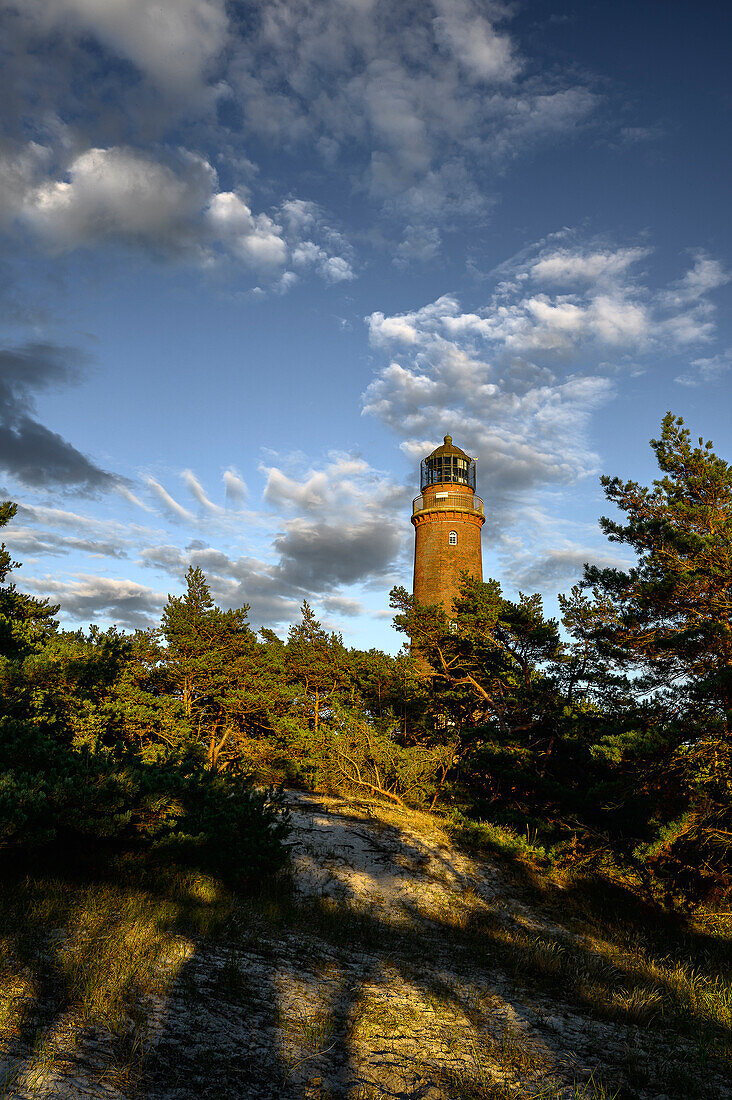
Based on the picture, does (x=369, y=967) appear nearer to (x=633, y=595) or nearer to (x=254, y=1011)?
(x=254, y=1011)

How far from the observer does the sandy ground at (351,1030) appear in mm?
4613

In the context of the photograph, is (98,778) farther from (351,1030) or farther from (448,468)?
(448,468)

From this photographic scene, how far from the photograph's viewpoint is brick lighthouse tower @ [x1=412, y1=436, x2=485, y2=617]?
33.6 metres

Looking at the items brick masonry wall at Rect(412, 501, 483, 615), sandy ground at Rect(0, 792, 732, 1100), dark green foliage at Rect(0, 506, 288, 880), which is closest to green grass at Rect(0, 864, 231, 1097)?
sandy ground at Rect(0, 792, 732, 1100)

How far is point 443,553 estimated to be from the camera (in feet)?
112

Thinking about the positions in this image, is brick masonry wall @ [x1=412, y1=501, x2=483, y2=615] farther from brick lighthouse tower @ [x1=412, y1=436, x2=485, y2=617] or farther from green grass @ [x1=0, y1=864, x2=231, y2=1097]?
green grass @ [x1=0, y1=864, x2=231, y2=1097]

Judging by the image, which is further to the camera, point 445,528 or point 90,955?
point 445,528

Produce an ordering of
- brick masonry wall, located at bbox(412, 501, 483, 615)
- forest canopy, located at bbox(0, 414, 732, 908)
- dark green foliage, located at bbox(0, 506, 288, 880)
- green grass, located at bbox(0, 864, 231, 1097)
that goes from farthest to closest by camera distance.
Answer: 1. brick masonry wall, located at bbox(412, 501, 483, 615)
2. forest canopy, located at bbox(0, 414, 732, 908)
3. dark green foliage, located at bbox(0, 506, 288, 880)
4. green grass, located at bbox(0, 864, 231, 1097)

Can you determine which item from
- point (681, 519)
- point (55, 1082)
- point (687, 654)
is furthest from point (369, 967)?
point (681, 519)

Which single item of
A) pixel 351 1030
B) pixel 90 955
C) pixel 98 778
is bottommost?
pixel 351 1030

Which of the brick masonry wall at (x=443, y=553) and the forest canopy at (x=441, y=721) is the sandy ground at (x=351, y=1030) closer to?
the forest canopy at (x=441, y=721)

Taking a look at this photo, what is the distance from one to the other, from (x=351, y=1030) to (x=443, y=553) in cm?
2893

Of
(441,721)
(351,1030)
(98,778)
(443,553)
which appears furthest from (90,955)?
(443,553)

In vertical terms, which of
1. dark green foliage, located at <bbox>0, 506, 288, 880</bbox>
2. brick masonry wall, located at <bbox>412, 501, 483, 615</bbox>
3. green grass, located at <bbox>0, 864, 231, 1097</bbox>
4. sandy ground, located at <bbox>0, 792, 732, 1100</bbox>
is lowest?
sandy ground, located at <bbox>0, 792, 732, 1100</bbox>
